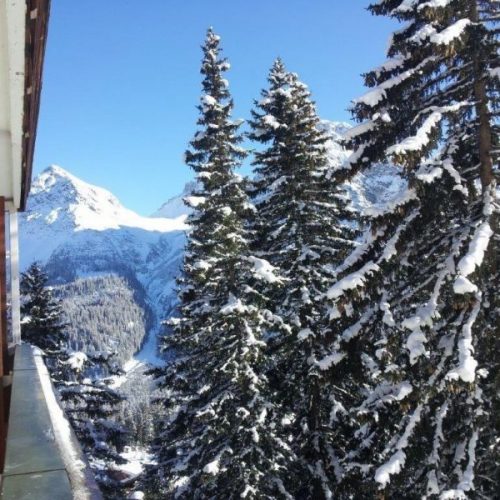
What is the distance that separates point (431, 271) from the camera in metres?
7.81

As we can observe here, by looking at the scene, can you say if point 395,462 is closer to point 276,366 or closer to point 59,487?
point 59,487

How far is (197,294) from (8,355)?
31.8ft

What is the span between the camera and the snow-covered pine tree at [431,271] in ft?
21.8

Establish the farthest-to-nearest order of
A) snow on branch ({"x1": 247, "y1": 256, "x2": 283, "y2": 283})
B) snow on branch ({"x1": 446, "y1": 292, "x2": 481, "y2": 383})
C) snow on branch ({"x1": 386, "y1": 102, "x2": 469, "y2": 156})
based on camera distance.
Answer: snow on branch ({"x1": 247, "y1": 256, "x2": 283, "y2": 283}), snow on branch ({"x1": 386, "y1": 102, "x2": 469, "y2": 156}), snow on branch ({"x1": 446, "y1": 292, "x2": 481, "y2": 383})

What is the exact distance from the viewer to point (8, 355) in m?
6.15

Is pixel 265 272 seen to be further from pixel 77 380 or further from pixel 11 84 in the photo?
pixel 11 84

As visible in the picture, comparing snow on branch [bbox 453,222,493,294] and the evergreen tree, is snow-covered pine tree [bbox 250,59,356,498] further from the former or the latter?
the evergreen tree

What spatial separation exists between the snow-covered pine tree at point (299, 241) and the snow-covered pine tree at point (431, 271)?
192 inches

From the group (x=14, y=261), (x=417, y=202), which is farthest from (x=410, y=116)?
(x=14, y=261)

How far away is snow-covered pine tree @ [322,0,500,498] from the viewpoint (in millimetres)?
6645

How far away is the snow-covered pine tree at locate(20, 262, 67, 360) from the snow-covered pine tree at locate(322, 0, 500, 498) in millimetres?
13464

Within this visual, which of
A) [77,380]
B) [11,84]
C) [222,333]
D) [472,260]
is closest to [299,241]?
[222,333]

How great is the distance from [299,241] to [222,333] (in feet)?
12.2

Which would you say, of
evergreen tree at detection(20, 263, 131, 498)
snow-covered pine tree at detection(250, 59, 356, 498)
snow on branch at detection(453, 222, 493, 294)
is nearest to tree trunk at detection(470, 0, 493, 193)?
snow on branch at detection(453, 222, 493, 294)
